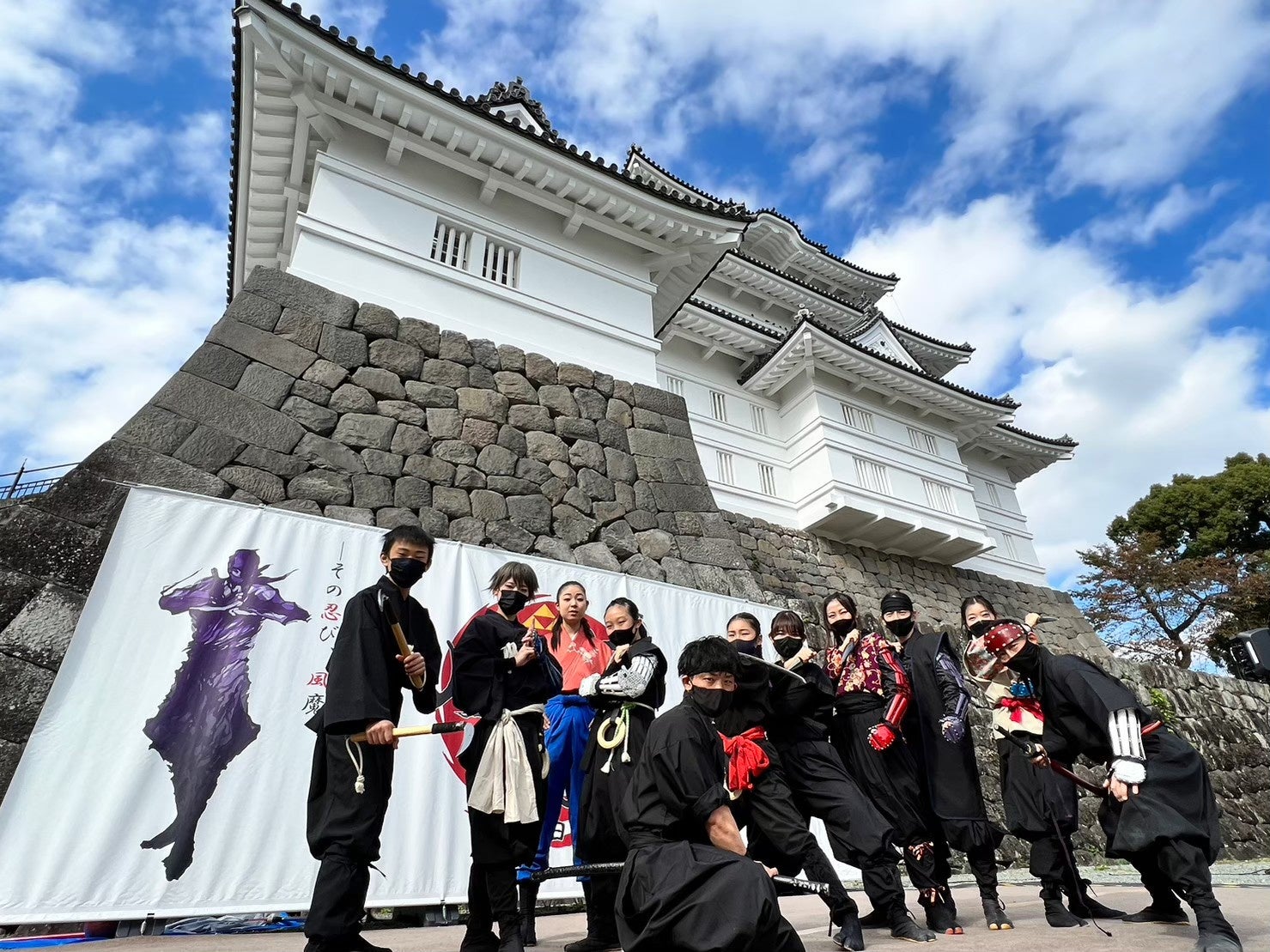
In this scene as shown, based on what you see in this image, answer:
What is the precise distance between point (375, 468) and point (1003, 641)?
470 centimetres

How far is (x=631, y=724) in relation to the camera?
9.77 feet

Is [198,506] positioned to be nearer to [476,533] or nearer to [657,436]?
[476,533]

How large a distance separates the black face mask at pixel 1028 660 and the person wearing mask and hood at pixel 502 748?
214cm

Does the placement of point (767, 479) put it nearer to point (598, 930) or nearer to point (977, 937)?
point (977, 937)

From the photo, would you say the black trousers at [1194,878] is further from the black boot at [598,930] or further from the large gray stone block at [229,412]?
the large gray stone block at [229,412]

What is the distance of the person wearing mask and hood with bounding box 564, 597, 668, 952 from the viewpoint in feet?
9.30

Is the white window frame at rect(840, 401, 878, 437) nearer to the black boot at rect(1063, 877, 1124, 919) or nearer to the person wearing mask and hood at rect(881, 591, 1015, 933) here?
the person wearing mask and hood at rect(881, 591, 1015, 933)

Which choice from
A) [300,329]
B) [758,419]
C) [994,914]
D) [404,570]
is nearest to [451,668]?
[404,570]

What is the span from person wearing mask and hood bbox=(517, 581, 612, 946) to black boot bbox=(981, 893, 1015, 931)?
77.8 inches

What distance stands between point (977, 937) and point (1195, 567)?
64.2 ft

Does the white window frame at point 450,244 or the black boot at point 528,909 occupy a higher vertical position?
the white window frame at point 450,244

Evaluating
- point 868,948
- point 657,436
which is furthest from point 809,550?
point 868,948

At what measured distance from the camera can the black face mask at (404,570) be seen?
288 cm

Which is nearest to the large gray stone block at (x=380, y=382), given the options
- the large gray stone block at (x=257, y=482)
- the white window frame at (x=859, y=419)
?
the large gray stone block at (x=257, y=482)
